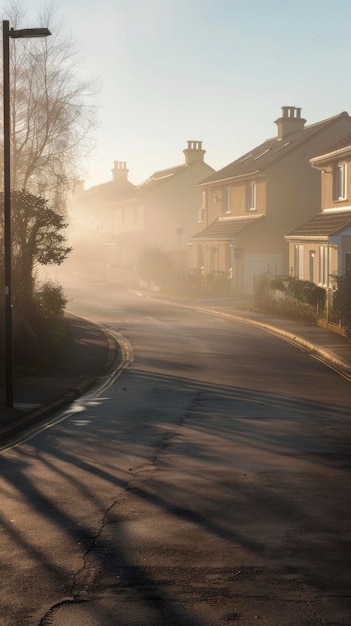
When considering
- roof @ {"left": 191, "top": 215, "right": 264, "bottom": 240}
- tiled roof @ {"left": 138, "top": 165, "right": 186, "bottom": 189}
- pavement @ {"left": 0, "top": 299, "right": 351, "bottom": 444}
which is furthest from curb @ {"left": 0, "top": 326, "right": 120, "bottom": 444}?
tiled roof @ {"left": 138, "top": 165, "right": 186, "bottom": 189}

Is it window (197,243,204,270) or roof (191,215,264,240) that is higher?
roof (191,215,264,240)

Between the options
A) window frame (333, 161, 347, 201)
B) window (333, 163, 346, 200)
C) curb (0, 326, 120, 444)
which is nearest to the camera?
curb (0, 326, 120, 444)

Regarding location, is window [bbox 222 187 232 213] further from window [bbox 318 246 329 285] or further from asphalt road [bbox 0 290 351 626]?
asphalt road [bbox 0 290 351 626]

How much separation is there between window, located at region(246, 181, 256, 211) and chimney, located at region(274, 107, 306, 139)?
22.2 feet

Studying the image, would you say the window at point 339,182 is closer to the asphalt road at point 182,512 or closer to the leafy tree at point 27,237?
the leafy tree at point 27,237

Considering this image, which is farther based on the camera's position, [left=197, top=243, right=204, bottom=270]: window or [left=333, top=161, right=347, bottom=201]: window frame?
[left=197, top=243, right=204, bottom=270]: window

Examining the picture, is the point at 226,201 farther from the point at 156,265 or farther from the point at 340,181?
the point at 340,181

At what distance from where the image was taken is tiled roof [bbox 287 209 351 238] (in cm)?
4208

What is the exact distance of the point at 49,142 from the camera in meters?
45.3

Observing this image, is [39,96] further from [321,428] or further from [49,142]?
[321,428]

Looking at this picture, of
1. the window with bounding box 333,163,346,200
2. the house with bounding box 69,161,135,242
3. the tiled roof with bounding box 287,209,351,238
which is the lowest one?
the tiled roof with bounding box 287,209,351,238

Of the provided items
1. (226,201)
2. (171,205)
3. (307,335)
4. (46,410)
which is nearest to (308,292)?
(307,335)

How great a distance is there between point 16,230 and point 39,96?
708 inches

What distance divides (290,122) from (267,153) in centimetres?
344
